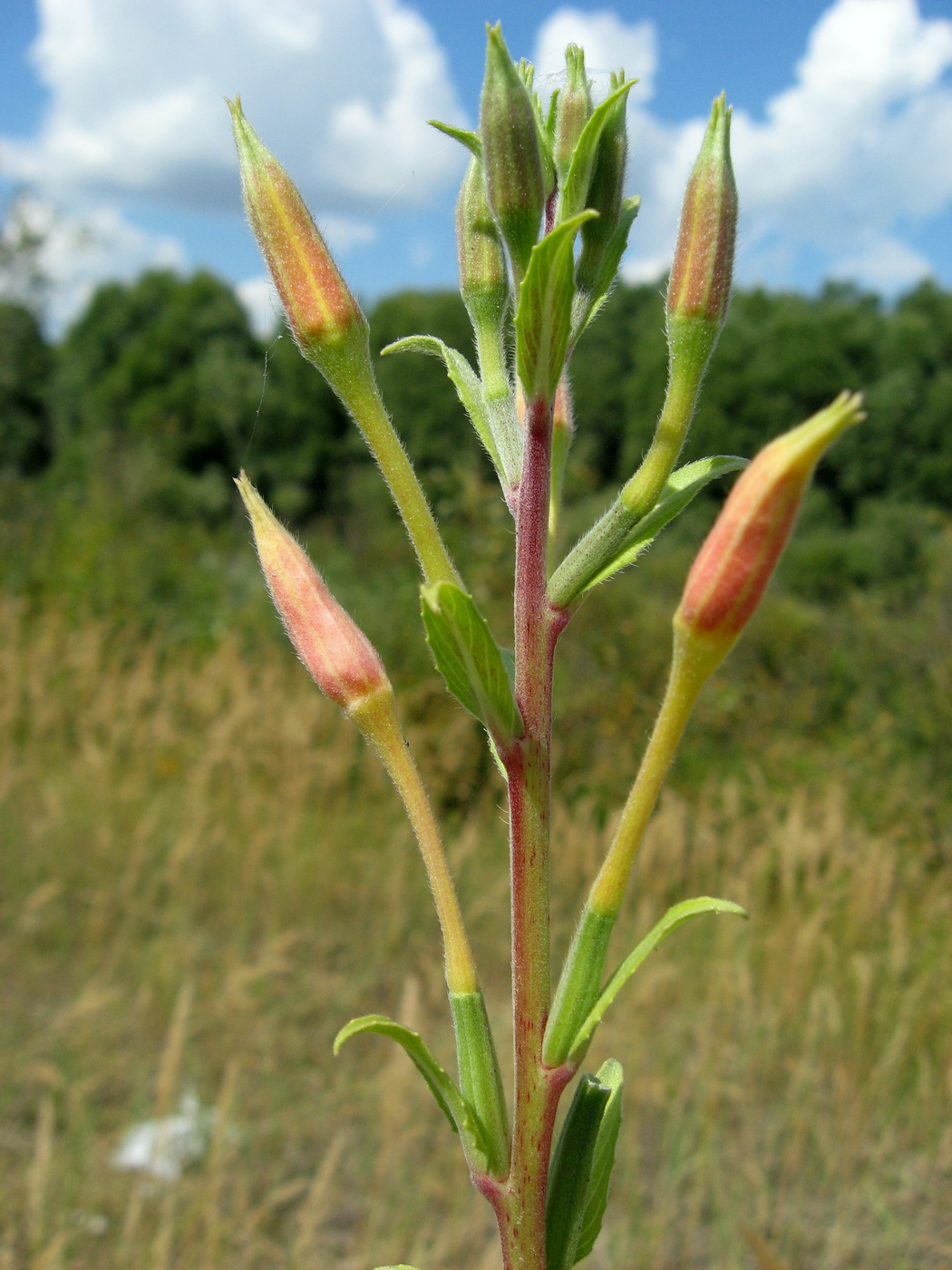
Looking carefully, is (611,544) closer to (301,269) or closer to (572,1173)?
(301,269)

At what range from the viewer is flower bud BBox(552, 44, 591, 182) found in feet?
3.25

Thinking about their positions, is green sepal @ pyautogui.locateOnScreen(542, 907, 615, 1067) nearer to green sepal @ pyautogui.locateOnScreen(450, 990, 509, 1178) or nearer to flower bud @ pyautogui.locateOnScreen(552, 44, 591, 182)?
green sepal @ pyautogui.locateOnScreen(450, 990, 509, 1178)

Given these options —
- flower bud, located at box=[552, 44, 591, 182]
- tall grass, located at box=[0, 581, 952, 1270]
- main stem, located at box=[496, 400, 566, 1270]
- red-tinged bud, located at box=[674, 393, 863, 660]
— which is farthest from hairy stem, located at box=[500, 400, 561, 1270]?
tall grass, located at box=[0, 581, 952, 1270]

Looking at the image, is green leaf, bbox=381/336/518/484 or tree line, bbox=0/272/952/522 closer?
green leaf, bbox=381/336/518/484

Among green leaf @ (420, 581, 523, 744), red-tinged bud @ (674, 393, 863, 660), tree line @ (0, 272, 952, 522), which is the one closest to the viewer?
red-tinged bud @ (674, 393, 863, 660)

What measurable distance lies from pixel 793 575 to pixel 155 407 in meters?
20.6

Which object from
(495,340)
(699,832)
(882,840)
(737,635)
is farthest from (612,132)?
(882,840)

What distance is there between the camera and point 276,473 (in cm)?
3022

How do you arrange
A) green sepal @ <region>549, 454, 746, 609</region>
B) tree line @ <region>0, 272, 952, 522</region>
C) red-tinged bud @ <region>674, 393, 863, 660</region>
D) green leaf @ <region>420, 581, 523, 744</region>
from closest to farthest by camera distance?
red-tinged bud @ <region>674, 393, 863, 660</region>, green leaf @ <region>420, 581, 523, 744</region>, green sepal @ <region>549, 454, 746, 609</region>, tree line @ <region>0, 272, 952, 522</region>

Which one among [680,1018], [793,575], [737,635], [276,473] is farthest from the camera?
[276,473]

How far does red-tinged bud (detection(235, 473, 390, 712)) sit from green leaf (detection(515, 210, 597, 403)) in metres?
0.28

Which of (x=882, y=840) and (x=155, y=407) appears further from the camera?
(x=155, y=407)

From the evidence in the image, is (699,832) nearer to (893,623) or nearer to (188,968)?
(188,968)

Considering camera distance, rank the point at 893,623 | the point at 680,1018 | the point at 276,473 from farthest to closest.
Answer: the point at 276,473
the point at 893,623
the point at 680,1018
